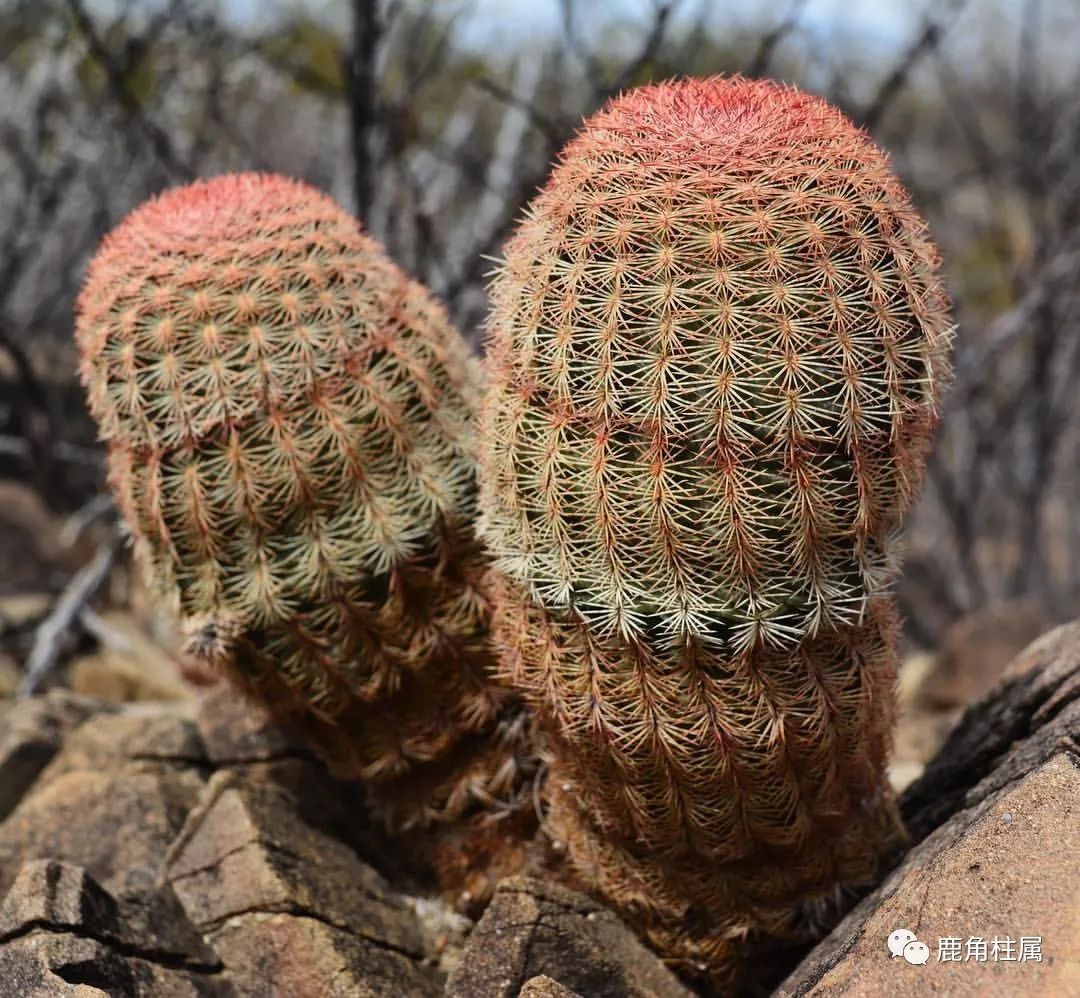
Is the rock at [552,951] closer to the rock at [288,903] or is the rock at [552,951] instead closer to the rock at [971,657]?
the rock at [288,903]

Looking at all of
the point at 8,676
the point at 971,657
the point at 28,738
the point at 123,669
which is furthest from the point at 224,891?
the point at 971,657

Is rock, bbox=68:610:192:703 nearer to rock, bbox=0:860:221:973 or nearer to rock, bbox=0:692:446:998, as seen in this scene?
rock, bbox=0:692:446:998

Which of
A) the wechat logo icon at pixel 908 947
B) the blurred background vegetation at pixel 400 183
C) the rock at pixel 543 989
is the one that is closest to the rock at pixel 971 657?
the blurred background vegetation at pixel 400 183

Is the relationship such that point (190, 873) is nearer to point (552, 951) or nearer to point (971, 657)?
point (552, 951)

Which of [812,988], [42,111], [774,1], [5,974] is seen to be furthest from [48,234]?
Answer: [812,988]

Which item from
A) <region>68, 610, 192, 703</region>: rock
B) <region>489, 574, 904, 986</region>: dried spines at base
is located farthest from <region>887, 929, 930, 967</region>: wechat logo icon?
<region>68, 610, 192, 703</region>: rock

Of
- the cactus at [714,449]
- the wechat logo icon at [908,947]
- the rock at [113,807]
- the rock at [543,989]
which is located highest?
the cactus at [714,449]
